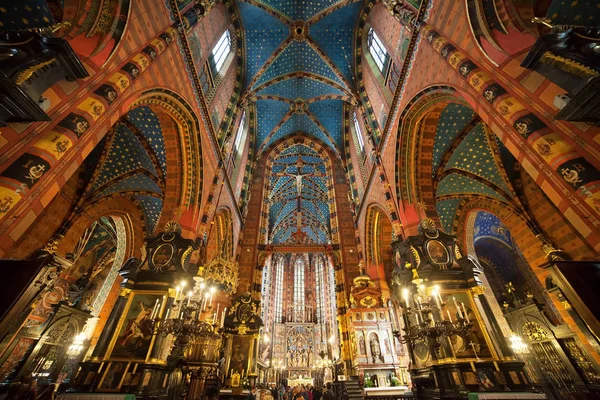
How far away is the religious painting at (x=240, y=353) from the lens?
11.8 metres

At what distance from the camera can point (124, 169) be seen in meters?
11.1

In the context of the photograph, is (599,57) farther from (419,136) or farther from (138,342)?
(138,342)

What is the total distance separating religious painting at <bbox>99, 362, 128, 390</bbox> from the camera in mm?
6389

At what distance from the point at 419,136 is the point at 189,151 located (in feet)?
30.5

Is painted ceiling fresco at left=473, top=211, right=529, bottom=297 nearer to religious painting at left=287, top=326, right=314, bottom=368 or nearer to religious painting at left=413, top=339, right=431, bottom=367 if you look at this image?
religious painting at left=413, top=339, right=431, bottom=367

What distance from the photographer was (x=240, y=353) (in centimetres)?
1227

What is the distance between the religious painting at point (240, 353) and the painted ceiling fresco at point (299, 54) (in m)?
14.1

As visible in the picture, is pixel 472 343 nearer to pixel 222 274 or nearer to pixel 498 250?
pixel 222 274

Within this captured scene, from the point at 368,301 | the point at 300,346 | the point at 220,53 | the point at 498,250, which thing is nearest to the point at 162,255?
the point at 368,301

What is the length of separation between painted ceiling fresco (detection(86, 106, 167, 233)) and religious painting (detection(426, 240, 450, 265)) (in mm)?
11044

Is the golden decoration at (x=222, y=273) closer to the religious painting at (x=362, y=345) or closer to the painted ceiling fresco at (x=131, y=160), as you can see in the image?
the painted ceiling fresco at (x=131, y=160)

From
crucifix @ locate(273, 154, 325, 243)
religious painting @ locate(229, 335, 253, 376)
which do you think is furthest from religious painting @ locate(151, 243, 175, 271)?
crucifix @ locate(273, 154, 325, 243)

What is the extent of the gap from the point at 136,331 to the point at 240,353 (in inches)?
264

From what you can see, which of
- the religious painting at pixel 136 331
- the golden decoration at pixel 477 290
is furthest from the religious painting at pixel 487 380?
the religious painting at pixel 136 331
